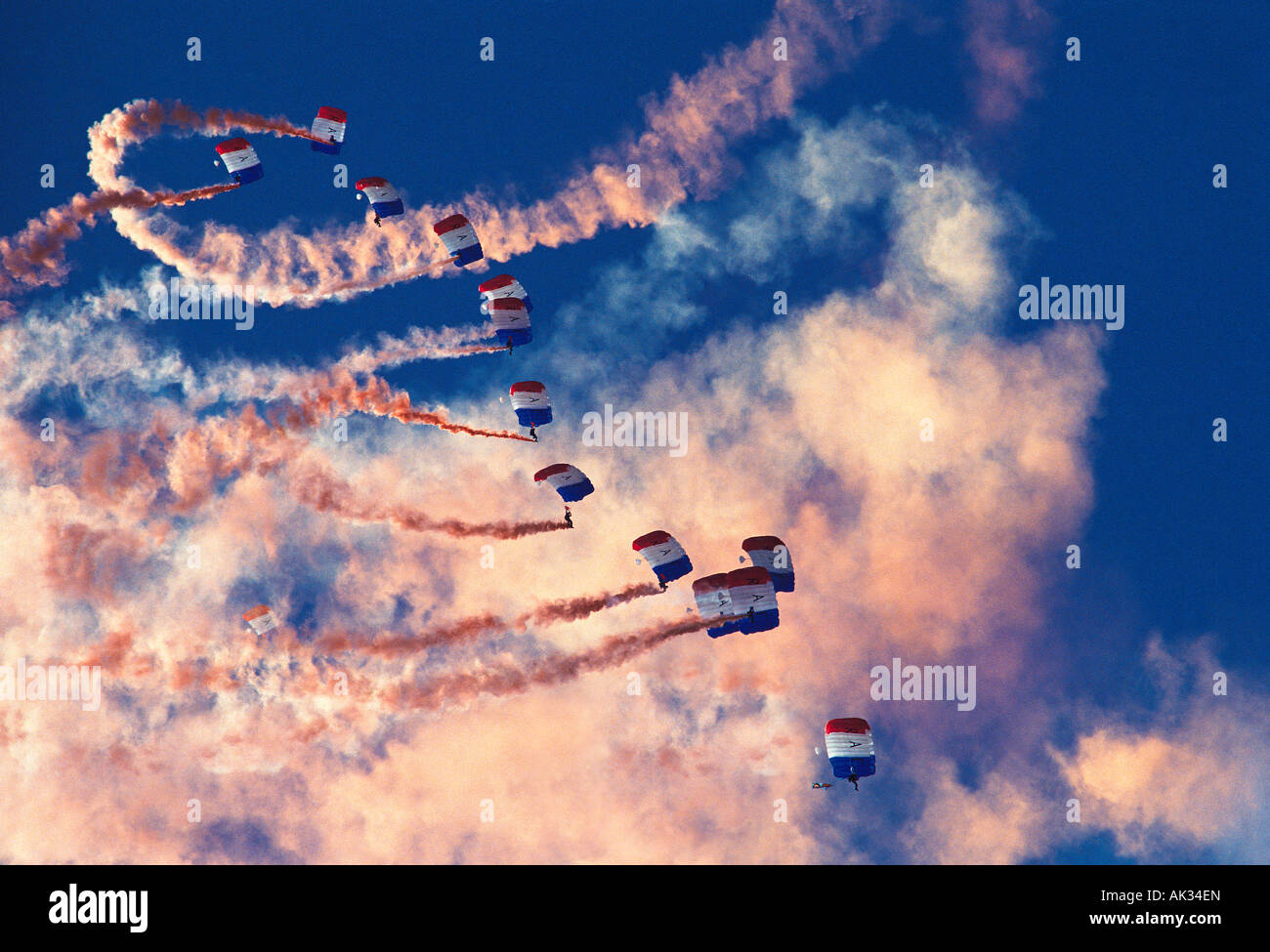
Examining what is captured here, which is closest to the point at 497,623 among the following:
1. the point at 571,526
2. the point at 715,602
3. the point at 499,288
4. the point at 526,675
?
the point at 526,675

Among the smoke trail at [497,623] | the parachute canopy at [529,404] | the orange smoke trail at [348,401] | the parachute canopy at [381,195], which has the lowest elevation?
the smoke trail at [497,623]

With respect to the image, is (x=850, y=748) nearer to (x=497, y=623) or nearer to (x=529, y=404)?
(x=497, y=623)

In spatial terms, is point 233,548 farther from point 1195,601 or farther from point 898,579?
point 1195,601

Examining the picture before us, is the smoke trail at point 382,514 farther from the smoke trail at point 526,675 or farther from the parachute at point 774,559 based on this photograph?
the parachute at point 774,559

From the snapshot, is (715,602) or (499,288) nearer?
(715,602)

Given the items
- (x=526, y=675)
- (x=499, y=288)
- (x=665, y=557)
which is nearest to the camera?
(x=665, y=557)

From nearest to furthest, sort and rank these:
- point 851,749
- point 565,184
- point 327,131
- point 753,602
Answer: point 753,602 → point 851,749 → point 327,131 → point 565,184

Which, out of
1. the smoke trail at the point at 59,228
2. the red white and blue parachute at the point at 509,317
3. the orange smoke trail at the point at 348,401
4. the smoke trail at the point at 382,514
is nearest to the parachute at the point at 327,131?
the smoke trail at the point at 59,228
